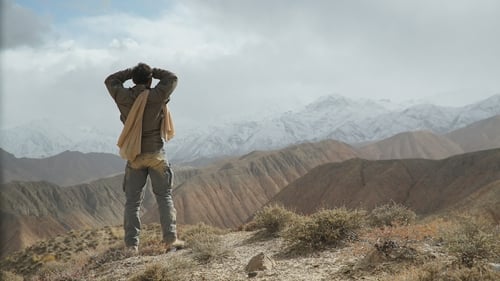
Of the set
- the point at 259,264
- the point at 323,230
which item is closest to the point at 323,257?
the point at 323,230

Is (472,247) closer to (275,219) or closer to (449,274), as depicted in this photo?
(449,274)

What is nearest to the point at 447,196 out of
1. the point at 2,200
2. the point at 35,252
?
the point at 35,252

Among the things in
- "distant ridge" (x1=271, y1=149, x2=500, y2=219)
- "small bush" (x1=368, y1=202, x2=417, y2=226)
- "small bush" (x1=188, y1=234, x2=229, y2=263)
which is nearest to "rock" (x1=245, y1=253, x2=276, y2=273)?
"small bush" (x1=188, y1=234, x2=229, y2=263)

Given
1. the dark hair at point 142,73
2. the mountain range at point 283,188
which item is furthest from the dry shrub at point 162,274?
the mountain range at point 283,188

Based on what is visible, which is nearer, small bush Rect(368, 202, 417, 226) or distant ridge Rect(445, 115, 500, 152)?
small bush Rect(368, 202, 417, 226)

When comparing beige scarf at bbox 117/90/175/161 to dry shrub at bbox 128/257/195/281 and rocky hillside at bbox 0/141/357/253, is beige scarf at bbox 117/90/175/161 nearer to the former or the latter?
dry shrub at bbox 128/257/195/281

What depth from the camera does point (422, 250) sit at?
5301 millimetres

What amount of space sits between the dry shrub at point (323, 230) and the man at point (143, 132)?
1.89 m

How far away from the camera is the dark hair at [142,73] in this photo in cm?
666

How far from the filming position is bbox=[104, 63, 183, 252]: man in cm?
649

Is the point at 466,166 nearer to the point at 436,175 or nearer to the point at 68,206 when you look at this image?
the point at 436,175

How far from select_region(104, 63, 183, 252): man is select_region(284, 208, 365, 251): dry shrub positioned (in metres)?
1.89

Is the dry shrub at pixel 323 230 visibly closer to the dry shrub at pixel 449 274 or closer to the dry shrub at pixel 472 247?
the dry shrub at pixel 472 247

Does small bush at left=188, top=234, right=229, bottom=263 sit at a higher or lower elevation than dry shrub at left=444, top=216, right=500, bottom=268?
Answer: lower
